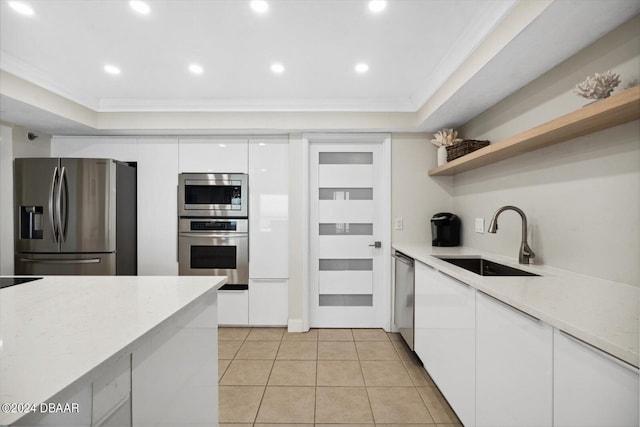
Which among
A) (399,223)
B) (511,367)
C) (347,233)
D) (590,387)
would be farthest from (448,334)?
(347,233)

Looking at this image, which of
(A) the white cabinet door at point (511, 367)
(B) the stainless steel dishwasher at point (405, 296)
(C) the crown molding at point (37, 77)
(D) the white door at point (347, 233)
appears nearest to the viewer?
(A) the white cabinet door at point (511, 367)

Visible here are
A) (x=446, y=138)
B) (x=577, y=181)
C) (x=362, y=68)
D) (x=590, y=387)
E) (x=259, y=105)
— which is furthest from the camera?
(x=259, y=105)

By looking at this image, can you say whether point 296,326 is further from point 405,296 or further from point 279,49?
point 279,49

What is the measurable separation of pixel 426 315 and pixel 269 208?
1.92 meters

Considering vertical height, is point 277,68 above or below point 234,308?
above

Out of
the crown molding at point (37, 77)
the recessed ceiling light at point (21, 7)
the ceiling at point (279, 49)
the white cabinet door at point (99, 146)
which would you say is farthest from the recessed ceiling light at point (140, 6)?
the white cabinet door at point (99, 146)

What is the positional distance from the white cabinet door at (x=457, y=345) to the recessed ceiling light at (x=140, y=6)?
2.36 metres

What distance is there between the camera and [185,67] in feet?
7.88

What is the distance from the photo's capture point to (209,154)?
3.35 m

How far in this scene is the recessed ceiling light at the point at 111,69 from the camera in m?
2.39

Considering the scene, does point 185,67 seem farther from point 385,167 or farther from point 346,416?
point 346,416

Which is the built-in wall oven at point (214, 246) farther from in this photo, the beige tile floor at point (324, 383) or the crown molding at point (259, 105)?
the crown molding at point (259, 105)

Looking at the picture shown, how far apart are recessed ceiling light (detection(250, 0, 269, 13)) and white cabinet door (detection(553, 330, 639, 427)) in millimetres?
2015

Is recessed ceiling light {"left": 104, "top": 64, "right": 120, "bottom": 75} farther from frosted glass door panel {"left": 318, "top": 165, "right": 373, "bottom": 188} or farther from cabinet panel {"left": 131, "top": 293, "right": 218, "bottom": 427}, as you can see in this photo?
cabinet panel {"left": 131, "top": 293, "right": 218, "bottom": 427}
